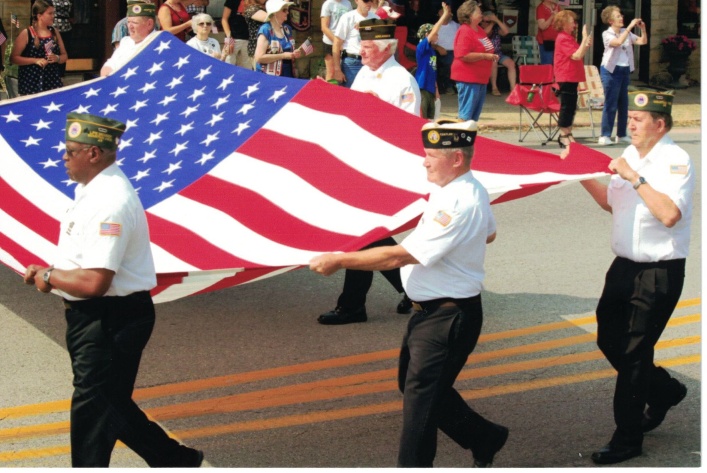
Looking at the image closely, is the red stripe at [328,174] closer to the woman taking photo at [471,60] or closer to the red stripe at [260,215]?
the red stripe at [260,215]

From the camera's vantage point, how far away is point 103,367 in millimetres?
5129

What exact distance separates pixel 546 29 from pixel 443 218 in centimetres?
1564

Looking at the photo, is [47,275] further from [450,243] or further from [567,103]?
[567,103]

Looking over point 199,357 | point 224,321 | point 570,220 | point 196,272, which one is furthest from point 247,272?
point 570,220

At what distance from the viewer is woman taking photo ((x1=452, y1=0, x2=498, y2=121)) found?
577 inches

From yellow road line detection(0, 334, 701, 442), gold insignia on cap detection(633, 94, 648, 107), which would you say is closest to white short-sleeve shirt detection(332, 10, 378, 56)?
yellow road line detection(0, 334, 701, 442)

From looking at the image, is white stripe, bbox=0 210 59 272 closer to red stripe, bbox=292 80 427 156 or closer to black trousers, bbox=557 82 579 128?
red stripe, bbox=292 80 427 156

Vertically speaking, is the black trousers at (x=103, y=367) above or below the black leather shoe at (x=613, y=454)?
above

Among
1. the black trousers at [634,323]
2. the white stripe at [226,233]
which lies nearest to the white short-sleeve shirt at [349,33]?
the white stripe at [226,233]

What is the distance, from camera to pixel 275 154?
25.3ft

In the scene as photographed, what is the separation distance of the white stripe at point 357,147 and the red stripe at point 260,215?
25.2 inches

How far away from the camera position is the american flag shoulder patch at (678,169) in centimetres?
572

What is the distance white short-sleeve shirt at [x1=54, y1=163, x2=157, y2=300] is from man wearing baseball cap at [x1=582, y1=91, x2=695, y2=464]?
7.58 ft

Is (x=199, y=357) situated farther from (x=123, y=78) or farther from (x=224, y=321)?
(x=123, y=78)
